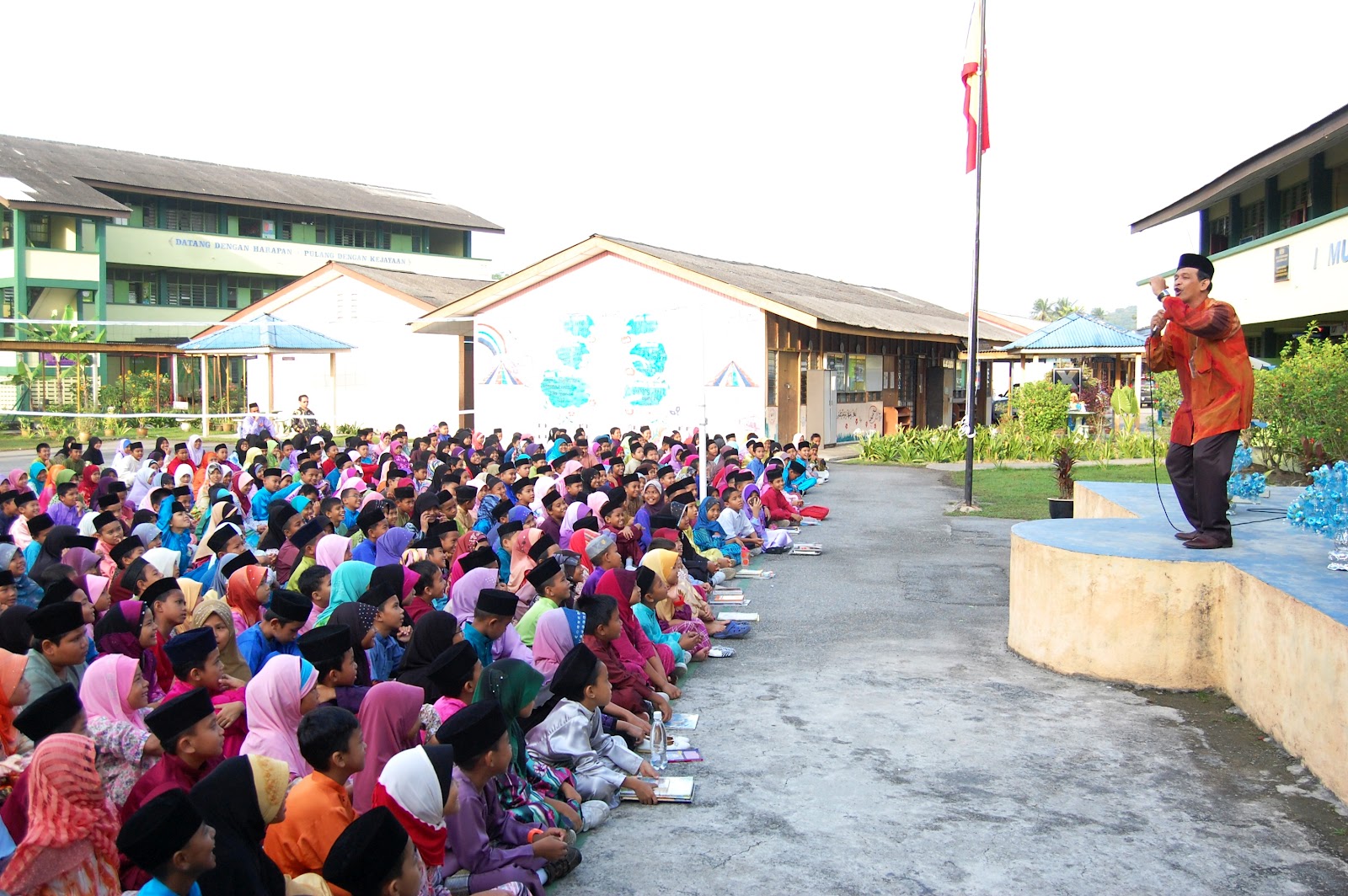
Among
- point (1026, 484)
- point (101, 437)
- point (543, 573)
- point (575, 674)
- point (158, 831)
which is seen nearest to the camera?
point (158, 831)

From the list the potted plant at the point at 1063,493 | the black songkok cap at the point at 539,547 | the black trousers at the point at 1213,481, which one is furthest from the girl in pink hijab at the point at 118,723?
the potted plant at the point at 1063,493

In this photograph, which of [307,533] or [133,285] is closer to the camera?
[307,533]

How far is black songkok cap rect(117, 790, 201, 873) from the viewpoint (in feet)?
10.9

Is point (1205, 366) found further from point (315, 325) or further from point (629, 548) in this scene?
point (315, 325)

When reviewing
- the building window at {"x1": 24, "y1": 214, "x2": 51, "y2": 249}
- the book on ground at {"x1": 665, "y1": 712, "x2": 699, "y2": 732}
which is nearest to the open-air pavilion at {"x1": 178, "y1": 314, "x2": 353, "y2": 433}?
the building window at {"x1": 24, "y1": 214, "x2": 51, "y2": 249}

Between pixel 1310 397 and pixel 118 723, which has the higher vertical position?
pixel 1310 397

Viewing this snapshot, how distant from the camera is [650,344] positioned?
23625 millimetres

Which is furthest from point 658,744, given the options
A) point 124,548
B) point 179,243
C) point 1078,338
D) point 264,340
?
point 179,243

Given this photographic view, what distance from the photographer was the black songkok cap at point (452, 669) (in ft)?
17.5

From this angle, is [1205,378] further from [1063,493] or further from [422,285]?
[422,285]

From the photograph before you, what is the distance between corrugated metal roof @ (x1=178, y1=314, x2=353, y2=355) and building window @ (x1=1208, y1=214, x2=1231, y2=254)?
2111 cm

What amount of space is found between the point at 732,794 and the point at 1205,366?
471 cm

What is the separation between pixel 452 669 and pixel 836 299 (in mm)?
25881

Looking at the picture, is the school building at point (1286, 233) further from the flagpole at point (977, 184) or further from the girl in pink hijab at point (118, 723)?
the girl in pink hijab at point (118, 723)
